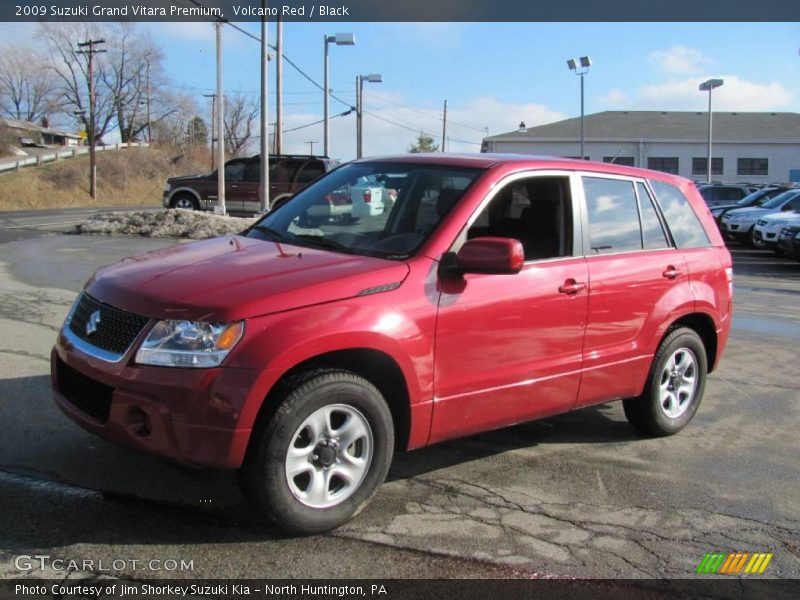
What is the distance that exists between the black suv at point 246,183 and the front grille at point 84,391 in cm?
1799

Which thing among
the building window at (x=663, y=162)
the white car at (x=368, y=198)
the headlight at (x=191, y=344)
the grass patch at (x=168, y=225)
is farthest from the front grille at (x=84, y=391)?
the building window at (x=663, y=162)

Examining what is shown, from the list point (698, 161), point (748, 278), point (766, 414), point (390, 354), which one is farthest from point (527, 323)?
point (698, 161)

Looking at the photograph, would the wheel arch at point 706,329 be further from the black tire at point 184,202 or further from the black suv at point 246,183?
the black tire at point 184,202

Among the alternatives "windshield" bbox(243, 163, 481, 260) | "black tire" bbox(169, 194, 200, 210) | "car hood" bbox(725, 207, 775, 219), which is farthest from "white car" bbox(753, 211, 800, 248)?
"windshield" bbox(243, 163, 481, 260)

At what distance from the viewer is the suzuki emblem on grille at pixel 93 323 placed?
3615mm

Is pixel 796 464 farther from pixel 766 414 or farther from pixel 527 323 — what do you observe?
pixel 527 323

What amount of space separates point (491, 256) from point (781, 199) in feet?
70.0

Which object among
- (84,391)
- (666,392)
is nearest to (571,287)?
(666,392)

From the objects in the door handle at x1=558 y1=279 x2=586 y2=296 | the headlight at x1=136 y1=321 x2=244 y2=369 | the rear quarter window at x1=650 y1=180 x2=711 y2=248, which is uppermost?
the rear quarter window at x1=650 y1=180 x2=711 y2=248

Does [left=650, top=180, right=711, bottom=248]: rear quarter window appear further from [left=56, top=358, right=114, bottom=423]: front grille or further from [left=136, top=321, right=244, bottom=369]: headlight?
[left=56, top=358, right=114, bottom=423]: front grille

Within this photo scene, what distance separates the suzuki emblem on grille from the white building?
47.2 metres

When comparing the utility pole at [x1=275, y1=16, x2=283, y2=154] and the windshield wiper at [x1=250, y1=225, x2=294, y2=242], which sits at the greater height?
the utility pole at [x1=275, y1=16, x2=283, y2=154]

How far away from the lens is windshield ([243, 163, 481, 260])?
4095mm

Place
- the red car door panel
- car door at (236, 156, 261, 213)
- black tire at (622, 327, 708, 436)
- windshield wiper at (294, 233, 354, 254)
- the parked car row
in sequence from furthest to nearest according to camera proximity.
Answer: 1. car door at (236, 156, 261, 213)
2. the parked car row
3. black tire at (622, 327, 708, 436)
4. windshield wiper at (294, 233, 354, 254)
5. the red car door panel
